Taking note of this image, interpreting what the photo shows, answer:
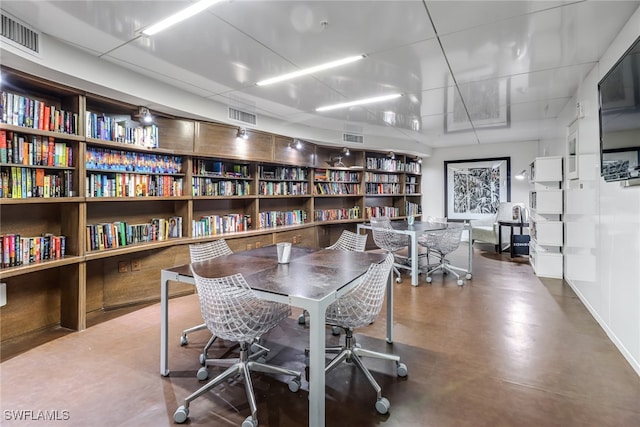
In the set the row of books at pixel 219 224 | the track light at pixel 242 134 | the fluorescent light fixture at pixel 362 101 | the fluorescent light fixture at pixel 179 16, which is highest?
the fluorescent light fixture at pixel 362 101

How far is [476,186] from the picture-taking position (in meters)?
7.77

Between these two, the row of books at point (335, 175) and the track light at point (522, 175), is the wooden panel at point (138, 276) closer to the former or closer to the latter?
the row of books at point (335, 175)

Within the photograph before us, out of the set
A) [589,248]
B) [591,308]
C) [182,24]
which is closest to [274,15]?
[182,24]

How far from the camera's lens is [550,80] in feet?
11.5

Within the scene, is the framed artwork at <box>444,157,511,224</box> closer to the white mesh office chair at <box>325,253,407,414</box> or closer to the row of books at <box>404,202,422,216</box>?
the row of books at <box>404,202,422,216</box>

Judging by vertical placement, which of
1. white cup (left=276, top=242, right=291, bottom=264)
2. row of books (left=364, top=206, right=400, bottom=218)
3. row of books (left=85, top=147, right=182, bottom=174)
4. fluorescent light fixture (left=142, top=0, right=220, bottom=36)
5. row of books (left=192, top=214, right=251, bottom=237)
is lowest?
white cup (left=276, top=242, right=291, bottom=264)

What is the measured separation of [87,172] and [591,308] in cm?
535

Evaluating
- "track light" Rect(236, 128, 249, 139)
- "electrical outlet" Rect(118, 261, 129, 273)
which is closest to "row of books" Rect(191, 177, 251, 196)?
"track light" Rect(236, 128, 249, 139)

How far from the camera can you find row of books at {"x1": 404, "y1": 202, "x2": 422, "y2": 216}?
7.77 m

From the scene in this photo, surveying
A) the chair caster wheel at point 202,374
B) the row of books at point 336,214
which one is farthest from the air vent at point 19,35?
the row of books at point 336,214

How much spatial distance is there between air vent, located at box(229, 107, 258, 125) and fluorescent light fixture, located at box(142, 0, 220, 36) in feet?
6.05

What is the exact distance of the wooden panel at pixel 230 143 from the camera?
13.6 ft

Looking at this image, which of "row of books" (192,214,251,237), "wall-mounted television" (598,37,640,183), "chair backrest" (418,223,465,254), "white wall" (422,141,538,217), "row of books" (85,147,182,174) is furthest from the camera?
"white wall" (422,141,538,217)

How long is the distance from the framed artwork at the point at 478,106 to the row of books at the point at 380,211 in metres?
2.22
